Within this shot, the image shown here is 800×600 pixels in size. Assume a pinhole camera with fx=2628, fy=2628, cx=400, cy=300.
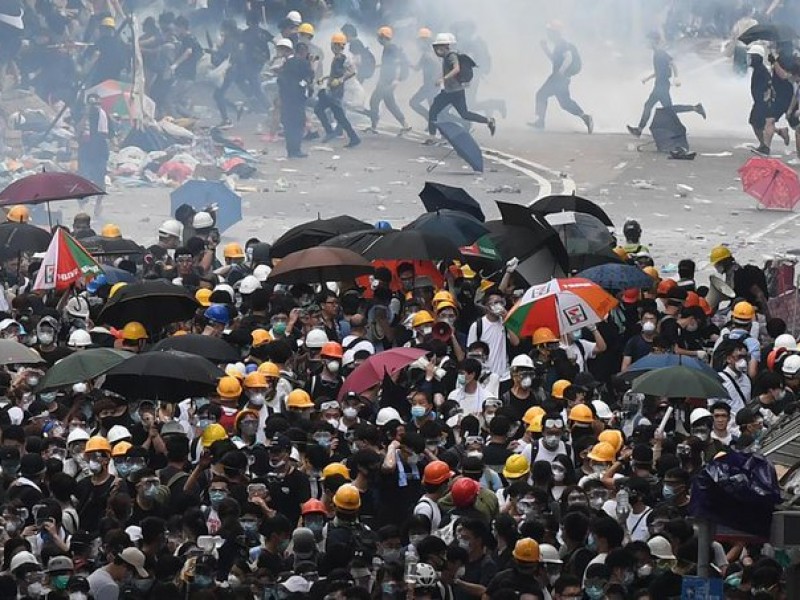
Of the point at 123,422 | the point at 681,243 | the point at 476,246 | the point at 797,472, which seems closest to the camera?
the point at 797,472

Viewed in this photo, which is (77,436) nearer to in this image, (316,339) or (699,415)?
(316,339)

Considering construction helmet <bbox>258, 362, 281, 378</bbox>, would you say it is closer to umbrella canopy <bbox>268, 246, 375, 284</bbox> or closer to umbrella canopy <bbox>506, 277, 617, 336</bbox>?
umbrella canopy <bbox>506, 277, 617, 336</bbox>

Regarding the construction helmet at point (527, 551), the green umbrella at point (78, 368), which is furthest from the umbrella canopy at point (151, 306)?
the construction helmet at point (527, 551)

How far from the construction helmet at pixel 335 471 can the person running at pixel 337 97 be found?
15.8 meters

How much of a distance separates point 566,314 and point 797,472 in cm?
496

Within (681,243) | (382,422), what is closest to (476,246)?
(382,422)

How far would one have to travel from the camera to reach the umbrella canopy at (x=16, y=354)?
1505 cm

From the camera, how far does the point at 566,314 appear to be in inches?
617

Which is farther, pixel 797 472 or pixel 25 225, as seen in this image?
pixel 25 225

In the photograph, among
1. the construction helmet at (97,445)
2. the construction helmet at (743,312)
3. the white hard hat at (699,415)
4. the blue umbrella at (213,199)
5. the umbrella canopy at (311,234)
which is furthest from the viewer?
the blue umbrella at (213,199)

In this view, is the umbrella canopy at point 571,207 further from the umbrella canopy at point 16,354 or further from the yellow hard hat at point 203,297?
the umbrella canopy at point 16,354

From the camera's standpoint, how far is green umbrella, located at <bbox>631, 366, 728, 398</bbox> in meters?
14.3

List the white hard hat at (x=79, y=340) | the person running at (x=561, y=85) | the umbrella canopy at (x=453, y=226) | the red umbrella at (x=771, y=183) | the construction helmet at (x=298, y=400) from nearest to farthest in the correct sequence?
the construction helmet at (x=298, y=400)
the white hard hat at (x=79, y=340)
the umbrella canopy at (x=453, y=226)
the red umbrella at (x=771, y=183)
the person running at (x=561, y=85)

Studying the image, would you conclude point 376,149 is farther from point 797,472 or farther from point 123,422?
point 797,472
